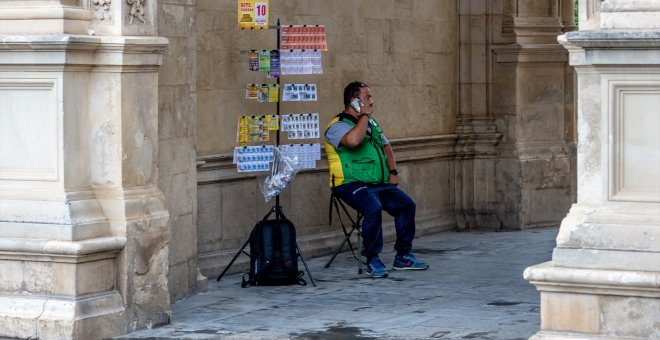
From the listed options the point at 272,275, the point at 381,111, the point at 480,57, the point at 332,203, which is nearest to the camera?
the point at 272,275

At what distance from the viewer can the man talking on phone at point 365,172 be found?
1258cm

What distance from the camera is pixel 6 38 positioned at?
980 centimetres

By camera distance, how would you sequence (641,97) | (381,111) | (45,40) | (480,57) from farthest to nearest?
(480,57) < (381,111) < (45,40) < (641,97)

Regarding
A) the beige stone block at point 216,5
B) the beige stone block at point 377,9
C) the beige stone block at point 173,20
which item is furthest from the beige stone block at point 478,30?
the beige stone block at point 173,20

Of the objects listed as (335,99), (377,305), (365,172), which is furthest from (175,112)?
(335,99)

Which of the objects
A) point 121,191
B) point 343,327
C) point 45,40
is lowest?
point 343,327

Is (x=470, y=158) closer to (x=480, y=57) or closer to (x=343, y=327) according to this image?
(x=480, y=57)

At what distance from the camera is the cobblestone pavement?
1003 cm

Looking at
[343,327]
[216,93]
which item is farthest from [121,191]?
[216,93]

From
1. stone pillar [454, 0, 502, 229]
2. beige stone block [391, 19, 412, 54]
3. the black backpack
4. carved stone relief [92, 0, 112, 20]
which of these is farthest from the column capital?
stone pillar [454, 0, 502, 229]

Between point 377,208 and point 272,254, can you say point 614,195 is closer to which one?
point 272,254

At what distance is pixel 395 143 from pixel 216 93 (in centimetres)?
298

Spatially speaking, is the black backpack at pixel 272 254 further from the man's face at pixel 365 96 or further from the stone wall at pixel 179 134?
the man's face at pixel 365 96

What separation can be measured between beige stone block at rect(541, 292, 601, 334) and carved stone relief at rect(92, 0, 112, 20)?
11.0 ft
